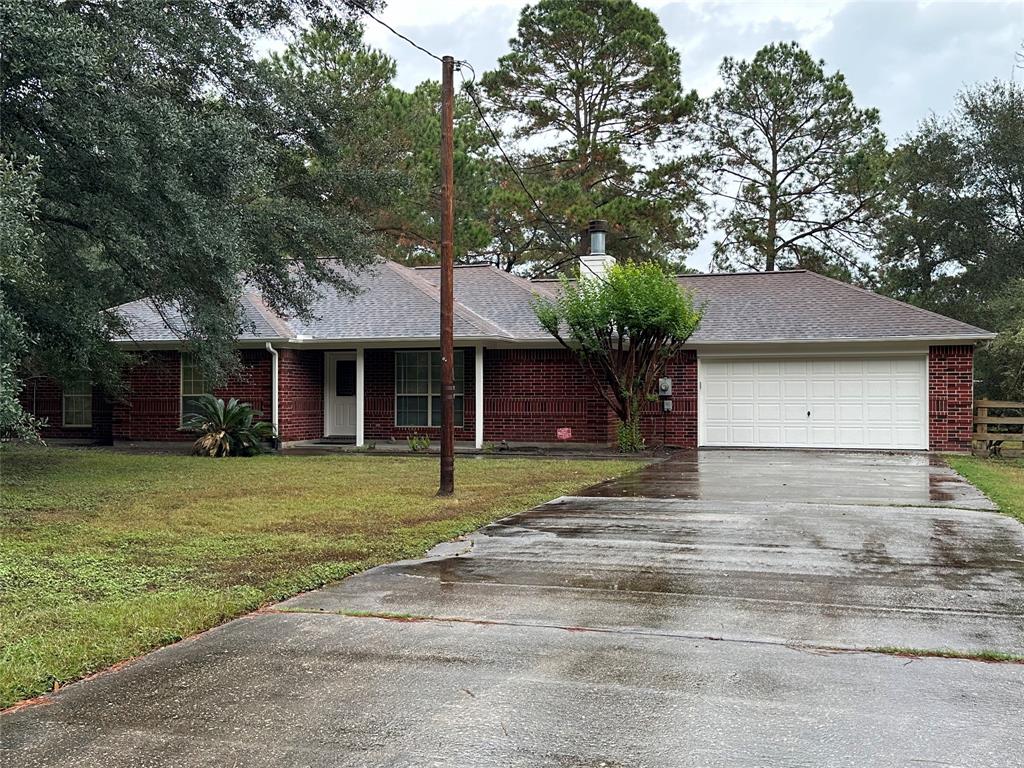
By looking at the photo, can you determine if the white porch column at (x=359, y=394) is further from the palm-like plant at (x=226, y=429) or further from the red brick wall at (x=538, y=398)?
the red brick wall at (x=538, y=398)

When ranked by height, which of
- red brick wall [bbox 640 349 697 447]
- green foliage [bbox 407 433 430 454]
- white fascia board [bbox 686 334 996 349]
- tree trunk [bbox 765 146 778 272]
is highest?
tree trunk [bbox 765 146 778 272]

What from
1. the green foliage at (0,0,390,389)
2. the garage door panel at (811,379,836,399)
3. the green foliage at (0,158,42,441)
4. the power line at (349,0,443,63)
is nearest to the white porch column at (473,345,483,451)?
the green foliage at (0,0,390,389)

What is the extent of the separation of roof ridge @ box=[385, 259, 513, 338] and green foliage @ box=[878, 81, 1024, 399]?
16001 millimetres

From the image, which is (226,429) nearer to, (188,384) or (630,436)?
(188,384)

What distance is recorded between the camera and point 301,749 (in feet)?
11.5

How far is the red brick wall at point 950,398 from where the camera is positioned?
59.8 feet

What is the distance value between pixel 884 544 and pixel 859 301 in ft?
44.7

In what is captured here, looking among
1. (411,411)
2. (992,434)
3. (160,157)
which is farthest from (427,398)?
(992,434)

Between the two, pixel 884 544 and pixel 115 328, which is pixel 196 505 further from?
pixel 884 544

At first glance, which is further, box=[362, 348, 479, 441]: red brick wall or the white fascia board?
box=[362, 348, 479, 441]: red brick wall

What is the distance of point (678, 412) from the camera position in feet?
65.1

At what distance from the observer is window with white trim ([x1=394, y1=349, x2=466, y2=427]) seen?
20.6 metres

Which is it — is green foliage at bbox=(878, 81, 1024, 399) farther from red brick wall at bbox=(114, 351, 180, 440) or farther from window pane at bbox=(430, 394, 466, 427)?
red brick wall at bbox=(114, 351, 180, 440)

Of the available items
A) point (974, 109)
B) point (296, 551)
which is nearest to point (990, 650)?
point (296, 551)
